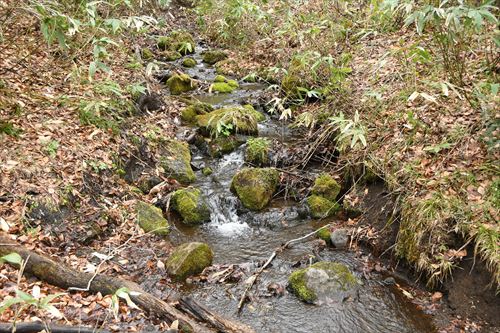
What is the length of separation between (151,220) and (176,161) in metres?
1.83

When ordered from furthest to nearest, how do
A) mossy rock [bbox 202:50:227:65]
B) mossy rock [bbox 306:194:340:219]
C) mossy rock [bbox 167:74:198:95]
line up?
mossy rock [bbox 202:50:227:65], mossy rock [bbox 167:74:198:95], mossy rock [bbox 306:194:340:219]

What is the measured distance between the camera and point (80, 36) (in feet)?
27.0

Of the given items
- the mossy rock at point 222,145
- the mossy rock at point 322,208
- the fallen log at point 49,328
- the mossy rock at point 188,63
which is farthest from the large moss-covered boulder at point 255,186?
the mossy rock at point 188,63

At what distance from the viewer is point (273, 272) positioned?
214 inches

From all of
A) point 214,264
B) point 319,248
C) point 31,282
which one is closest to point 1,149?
point 31,282

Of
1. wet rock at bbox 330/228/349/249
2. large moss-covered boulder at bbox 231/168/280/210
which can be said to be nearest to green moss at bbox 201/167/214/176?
large moss-covered boulder at bbox 231/168/280/210

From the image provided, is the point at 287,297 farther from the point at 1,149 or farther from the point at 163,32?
the point at 163,32

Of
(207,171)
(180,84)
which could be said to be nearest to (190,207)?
(207,171)

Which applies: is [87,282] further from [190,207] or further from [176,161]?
[176,161]

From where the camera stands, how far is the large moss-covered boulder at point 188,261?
16.8 feet

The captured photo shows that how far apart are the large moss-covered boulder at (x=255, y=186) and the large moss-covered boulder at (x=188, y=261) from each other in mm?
1660

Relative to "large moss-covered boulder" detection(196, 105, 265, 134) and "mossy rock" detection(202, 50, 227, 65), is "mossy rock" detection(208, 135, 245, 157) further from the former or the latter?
"mossy rock" detection(202, 50, 227, 65)

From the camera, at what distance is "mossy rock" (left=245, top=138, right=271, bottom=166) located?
8125mm

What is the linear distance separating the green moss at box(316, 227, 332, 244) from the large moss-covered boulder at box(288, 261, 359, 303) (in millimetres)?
865
